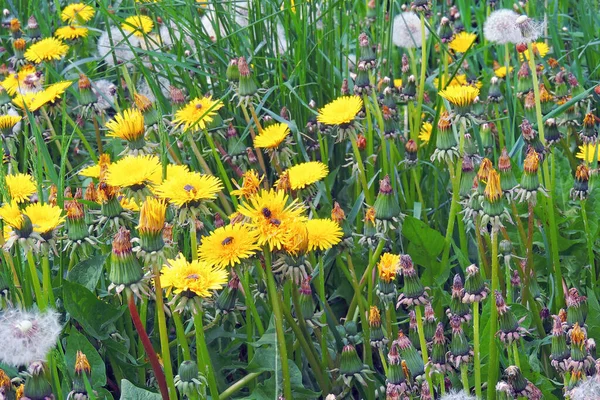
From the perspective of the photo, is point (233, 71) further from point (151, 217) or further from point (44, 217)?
point (151, 217)

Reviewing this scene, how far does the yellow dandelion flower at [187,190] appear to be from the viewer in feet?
5.63

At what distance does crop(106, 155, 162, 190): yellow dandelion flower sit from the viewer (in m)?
1.82

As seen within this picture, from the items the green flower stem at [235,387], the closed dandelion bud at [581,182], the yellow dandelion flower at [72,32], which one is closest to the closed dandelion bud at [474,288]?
the green flower stem at [235,387]

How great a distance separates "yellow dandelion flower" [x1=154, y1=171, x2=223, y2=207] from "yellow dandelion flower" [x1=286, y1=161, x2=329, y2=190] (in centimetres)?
33

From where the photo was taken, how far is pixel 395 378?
167cm

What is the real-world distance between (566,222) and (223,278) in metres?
1.19

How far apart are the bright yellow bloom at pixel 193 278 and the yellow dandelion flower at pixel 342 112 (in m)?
0.69

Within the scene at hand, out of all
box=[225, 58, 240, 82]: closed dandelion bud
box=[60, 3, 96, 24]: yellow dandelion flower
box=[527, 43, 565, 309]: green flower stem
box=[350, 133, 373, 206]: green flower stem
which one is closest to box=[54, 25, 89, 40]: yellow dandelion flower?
box=[60, 3, 96, 24]: yellow dandelion flower

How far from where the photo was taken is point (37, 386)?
1587 mm

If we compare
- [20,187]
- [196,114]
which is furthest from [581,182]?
[20,187]

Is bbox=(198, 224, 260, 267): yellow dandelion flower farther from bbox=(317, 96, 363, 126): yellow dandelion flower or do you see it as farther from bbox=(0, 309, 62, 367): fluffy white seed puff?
bbox=(317, 96, 363, 126): yellow dandelion flower

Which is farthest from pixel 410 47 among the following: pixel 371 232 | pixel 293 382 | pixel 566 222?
pixel 293 382

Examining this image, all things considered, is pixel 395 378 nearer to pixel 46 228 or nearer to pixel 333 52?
pixel 46 228

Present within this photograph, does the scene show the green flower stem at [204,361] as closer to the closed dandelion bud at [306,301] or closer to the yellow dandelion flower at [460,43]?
the closed dandelion bud at [306,301]
